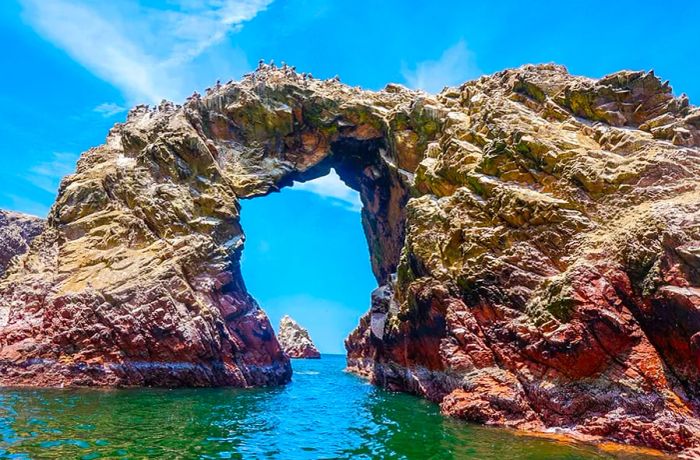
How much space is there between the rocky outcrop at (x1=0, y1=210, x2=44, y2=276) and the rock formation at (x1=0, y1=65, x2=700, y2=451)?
38356 millimetres

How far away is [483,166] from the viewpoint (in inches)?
Answer: 1374

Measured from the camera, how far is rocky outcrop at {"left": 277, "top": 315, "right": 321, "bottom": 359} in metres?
150

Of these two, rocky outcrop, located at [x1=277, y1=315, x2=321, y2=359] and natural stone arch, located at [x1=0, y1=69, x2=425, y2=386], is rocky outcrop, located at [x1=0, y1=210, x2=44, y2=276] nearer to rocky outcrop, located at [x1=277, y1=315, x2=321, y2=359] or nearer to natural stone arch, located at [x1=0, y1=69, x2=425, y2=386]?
natural stone arch, located at [x1=0, y1=69, x2=425, y2=386]

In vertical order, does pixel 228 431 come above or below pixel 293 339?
below

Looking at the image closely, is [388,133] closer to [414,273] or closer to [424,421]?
[414,273]

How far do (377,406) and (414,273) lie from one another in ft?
37.6

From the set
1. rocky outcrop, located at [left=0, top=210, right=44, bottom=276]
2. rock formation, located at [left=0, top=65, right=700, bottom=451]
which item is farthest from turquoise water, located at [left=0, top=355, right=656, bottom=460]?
rocky outcrop, located at [left=0, top=210, right=44, bottom=276]

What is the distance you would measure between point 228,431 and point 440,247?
2084 cm

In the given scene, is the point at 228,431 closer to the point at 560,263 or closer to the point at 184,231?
the point at 560,263

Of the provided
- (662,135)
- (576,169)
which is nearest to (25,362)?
(576,169)

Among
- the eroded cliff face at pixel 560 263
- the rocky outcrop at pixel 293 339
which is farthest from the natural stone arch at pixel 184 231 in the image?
the rocky outcrop at pixel 293 339

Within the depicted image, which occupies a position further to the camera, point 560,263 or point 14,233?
point 14,233

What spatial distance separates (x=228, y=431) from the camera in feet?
71.9

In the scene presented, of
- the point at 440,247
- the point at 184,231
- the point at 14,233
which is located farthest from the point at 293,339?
the point at 440,247
